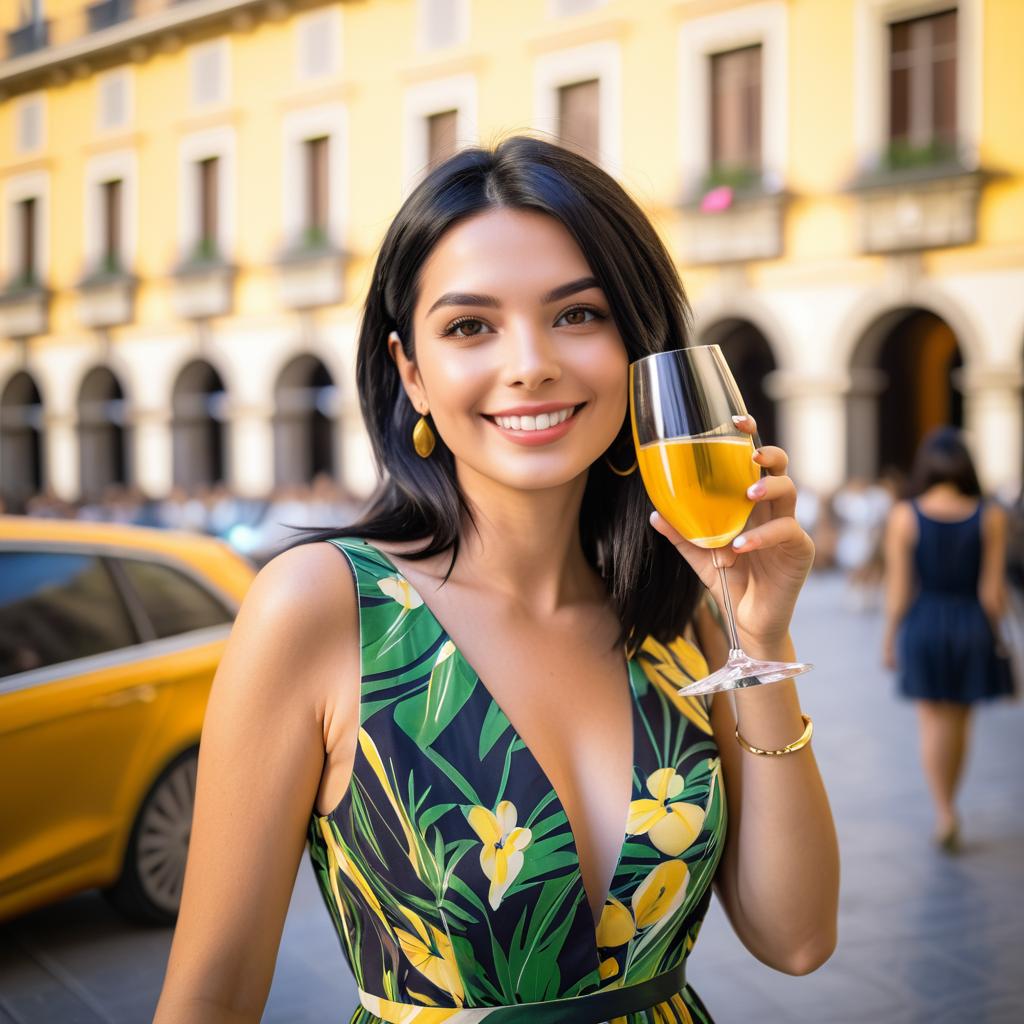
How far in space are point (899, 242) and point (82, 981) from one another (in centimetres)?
1467

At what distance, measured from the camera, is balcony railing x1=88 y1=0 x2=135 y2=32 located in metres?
21.9

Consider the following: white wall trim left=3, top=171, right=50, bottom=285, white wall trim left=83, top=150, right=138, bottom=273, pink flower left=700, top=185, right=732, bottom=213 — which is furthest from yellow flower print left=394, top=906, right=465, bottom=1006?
white wall trim left=3, top=171, right=50, bottom=285

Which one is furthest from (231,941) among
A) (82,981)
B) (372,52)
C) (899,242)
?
(372,52)

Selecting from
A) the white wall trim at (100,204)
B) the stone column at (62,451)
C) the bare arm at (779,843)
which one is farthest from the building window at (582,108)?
the bare arm at (779,843)

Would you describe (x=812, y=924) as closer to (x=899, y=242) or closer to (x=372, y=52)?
(x=899, y=242)

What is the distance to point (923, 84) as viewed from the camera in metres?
16.0

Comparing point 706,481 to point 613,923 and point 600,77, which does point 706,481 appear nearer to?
point 613,923

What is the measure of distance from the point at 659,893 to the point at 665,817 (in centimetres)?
8

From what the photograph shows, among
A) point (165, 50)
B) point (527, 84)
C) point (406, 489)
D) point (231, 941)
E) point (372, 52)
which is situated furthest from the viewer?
point (165, 50)

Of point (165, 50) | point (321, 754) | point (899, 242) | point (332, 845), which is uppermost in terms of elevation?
point (165, 50)

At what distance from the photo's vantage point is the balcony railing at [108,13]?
2194cm

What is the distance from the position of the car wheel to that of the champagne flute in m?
3.13

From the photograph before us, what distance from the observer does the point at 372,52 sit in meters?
20.8

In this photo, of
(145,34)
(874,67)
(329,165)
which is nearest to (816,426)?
(874,67)
